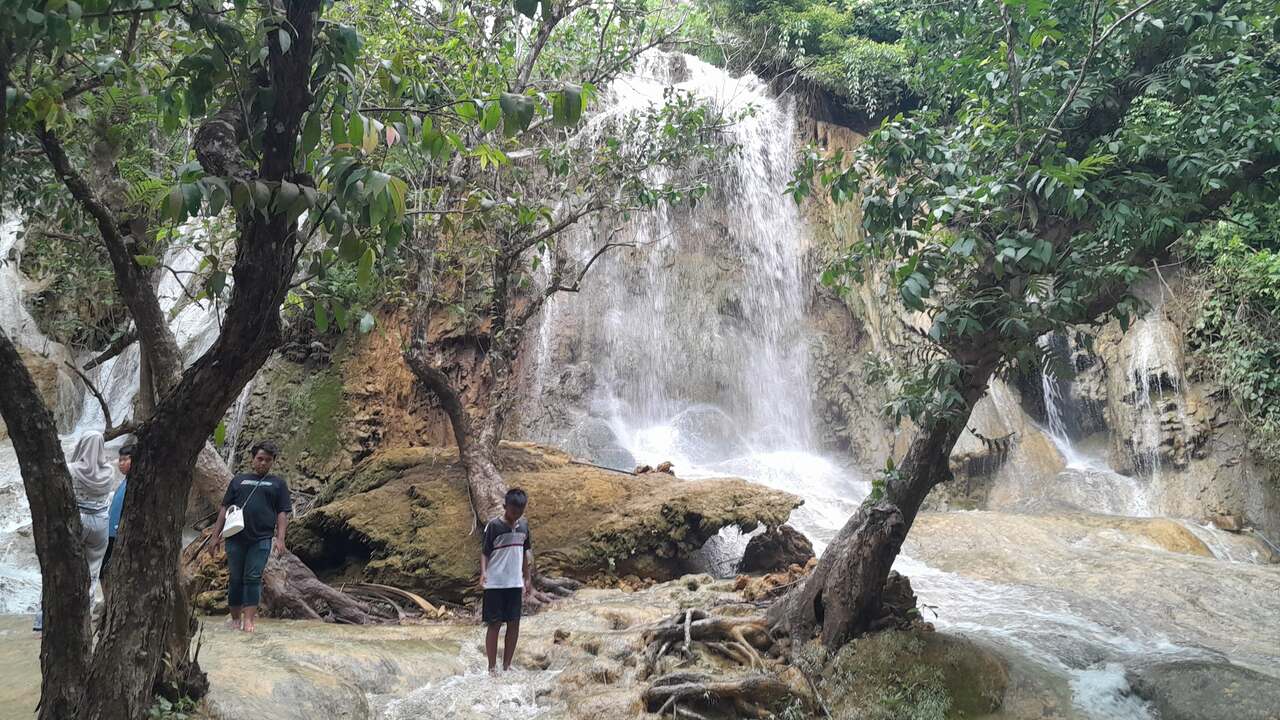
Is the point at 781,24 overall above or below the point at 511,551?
above

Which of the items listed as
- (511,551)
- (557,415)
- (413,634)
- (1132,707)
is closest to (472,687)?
(511,551)

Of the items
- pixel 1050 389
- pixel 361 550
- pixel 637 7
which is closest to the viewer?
pixel 361 550

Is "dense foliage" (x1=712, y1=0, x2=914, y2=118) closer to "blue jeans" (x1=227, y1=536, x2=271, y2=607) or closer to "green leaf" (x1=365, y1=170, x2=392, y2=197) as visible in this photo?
"blue jeans" (x1=227, y1=536, x2=271, y2=607)

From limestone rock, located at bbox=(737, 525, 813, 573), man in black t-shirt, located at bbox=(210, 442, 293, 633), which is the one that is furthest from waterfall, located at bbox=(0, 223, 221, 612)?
limestone rock, located at bbox=(737, 525, 813, 573)

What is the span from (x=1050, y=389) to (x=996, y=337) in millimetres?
12159

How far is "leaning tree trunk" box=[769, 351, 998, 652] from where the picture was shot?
601 cm

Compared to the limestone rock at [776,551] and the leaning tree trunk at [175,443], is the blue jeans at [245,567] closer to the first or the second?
the leaning tree trunk at [175,443]

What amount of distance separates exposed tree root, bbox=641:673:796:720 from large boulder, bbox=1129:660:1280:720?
2623 mm

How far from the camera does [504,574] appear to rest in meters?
5.85

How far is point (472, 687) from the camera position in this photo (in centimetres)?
566

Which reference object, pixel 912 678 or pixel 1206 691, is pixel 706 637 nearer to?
pixel 912 678

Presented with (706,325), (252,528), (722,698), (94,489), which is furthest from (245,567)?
(706,325)

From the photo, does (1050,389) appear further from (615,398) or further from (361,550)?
(361,550)

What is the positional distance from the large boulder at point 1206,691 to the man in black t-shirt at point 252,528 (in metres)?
6.55
